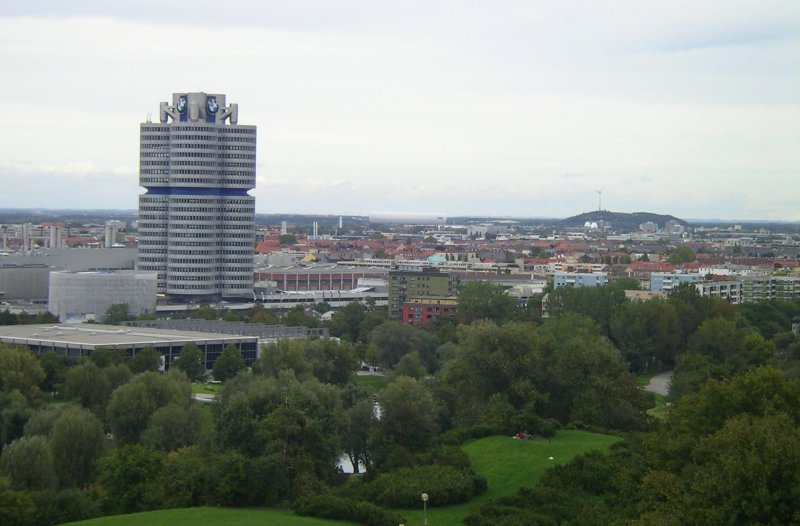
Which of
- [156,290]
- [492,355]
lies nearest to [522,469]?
[492,355]

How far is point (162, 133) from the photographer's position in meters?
101

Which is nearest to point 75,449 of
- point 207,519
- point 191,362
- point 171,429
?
point 171,429

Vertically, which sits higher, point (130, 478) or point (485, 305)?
point (485, 305)

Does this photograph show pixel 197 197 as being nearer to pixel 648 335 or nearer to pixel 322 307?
pixel 322 307

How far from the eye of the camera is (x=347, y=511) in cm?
3128

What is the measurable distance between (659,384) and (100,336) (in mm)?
27877

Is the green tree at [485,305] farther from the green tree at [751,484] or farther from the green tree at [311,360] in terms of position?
the green tree at [751,484]

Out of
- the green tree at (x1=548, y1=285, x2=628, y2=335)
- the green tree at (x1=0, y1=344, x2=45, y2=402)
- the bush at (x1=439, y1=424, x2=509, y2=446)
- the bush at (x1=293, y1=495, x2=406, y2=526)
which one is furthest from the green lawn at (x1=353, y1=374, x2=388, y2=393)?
the bush at (x1=293, y1=495, x2=406, y2=526)

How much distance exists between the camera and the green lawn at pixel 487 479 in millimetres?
30484

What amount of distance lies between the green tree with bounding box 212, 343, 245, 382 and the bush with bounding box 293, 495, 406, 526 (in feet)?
110

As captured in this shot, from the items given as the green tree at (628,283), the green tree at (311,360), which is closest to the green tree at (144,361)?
the green tree at (311,360)

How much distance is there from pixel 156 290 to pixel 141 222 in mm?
7942

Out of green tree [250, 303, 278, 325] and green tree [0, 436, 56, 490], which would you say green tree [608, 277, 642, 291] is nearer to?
green tree [250, 303, 278, 325]

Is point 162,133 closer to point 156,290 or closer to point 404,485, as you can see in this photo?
point 156,290
